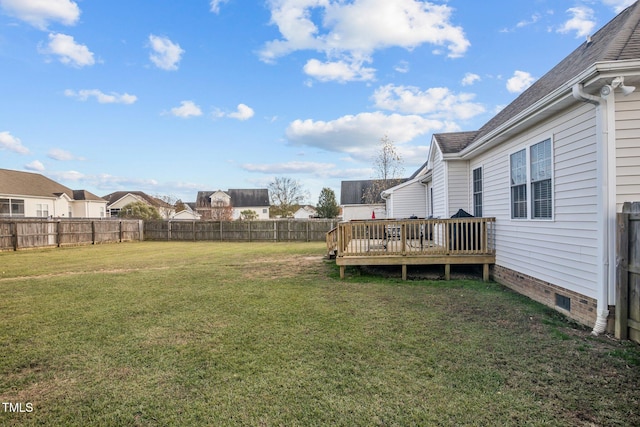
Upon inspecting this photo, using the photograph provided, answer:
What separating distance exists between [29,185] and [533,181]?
32424 millimetres

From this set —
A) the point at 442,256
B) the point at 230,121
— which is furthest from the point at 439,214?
the point at 230,121

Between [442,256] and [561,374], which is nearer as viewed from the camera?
[561,374]

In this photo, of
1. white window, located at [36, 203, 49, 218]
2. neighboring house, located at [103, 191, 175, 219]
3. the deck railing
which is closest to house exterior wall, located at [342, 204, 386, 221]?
the deck railing

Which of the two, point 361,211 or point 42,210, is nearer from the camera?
point 42,210

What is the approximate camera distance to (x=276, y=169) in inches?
1789

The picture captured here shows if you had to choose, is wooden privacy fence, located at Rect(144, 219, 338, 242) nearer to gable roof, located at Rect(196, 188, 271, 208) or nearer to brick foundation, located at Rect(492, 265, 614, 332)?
brick foundation, located at Rect(492, 265, 614, 332)

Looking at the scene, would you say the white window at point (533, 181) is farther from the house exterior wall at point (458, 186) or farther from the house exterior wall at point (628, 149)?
the house exterior wall at point (458, 186)

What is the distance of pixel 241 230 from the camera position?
71.6ft

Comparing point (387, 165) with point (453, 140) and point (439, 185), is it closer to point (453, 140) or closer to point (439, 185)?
point (439, 185)

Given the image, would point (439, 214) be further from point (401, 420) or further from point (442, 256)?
point (401, 420)

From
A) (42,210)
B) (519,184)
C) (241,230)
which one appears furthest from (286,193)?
(519,184)

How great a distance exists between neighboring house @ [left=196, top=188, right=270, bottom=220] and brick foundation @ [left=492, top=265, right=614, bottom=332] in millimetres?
40359

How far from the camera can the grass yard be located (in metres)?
2.36

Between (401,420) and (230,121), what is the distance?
1708 centimetres
